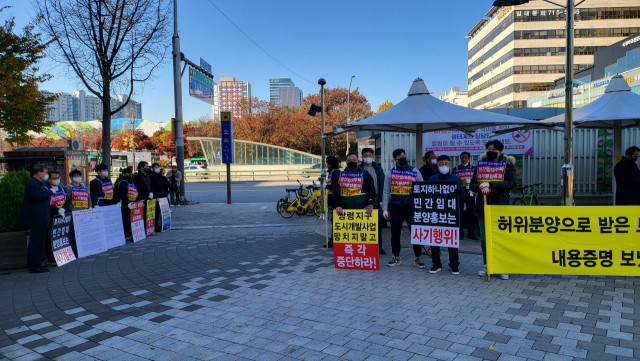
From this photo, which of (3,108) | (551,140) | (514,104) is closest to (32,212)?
(3,108)

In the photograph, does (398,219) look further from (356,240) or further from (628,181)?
(628,181)

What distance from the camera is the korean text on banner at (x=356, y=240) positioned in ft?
19.9

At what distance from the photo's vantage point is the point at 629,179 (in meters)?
6.46

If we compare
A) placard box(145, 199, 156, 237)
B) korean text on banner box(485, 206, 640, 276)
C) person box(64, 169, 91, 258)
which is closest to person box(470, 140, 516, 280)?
korean text on banner box(485, 206, 640, 276)

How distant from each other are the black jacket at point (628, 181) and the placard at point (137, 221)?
9.65 metres

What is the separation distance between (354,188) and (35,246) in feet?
17.6

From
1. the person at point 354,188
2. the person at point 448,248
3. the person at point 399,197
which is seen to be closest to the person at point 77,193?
the person at point 354,188

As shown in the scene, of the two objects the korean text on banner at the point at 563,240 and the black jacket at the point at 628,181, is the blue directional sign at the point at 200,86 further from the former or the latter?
the black jacket at the point at 628,181

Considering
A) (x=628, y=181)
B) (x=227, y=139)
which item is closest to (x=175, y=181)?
(x=227, y=139)

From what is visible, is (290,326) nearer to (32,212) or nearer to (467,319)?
(467,319)

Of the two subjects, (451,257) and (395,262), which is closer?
(451,257)

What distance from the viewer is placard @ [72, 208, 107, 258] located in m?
7.30

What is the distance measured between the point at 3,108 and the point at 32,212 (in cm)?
865

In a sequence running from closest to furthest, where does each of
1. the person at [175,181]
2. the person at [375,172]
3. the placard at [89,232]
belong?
the person at [375,172]
the placard at [89,232]
the person at [175,181]
